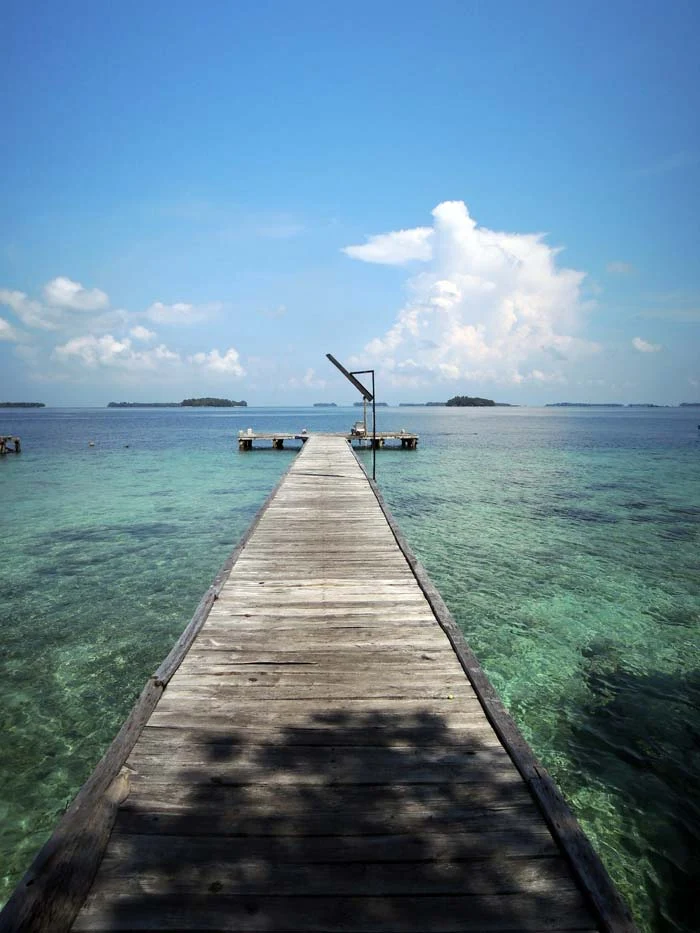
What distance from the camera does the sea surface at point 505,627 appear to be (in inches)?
185

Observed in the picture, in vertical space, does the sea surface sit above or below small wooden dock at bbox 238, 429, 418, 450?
below

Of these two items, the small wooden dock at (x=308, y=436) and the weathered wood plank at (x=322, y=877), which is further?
the small wooden dock at (x=308, y=436)

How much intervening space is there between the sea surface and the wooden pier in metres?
2.02

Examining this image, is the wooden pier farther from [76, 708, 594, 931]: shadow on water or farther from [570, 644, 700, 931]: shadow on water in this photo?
[570, 644, 700, 931]: shadow on water

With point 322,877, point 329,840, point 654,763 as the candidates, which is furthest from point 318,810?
point 654,763

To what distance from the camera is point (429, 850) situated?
2.58 meters

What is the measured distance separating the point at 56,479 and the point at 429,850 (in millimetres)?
28043

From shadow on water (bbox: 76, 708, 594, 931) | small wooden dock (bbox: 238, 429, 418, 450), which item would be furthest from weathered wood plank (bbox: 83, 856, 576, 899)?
small wooden dock (bbox: 238, 429, 418, 450)

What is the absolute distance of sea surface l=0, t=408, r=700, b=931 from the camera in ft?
15.4

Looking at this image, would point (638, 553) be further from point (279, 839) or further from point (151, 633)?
point (279, 839)

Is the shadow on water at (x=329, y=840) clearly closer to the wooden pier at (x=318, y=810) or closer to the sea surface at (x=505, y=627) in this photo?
the wooden pier at (x=318, y=810)

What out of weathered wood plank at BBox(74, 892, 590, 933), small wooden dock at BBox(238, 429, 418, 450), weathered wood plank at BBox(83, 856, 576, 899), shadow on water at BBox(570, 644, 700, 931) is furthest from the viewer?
small wooden dock at BBox(238, 429, 418, 450)

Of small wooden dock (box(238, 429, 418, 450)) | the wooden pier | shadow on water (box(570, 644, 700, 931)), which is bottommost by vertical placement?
shadow on water (box(570, 644, 700, 931))

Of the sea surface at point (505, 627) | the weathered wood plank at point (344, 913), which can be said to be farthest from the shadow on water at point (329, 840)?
the sea surface at point (505, 627)
